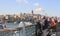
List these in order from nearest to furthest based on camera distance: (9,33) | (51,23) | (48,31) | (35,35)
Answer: (9,33), (35,35), (48,31), (51,23)

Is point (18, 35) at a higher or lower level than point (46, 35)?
higher

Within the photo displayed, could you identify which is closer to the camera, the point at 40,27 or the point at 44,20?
the point at 40,27

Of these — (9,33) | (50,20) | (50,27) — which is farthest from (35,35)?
(9,33)

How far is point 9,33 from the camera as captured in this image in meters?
2.53

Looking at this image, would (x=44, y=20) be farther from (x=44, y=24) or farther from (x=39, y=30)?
(x=39, y=30)

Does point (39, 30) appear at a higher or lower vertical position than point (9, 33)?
lower

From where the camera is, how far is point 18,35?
298 centimetres

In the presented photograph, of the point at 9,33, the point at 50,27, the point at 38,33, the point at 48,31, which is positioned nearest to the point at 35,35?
the point at 38,33

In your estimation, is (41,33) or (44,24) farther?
(44,24)

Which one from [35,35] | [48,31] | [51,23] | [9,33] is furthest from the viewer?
[51,23]

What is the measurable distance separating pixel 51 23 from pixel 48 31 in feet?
1.89

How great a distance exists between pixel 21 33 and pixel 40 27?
6.96 feet

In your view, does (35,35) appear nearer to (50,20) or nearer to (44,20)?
(44,20)

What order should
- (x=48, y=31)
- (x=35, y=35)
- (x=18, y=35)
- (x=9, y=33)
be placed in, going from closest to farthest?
1. (x=9, y=33)
2. (x=18, y=35)
3. (x=35, y=35)
4. (x=48, y=31)
